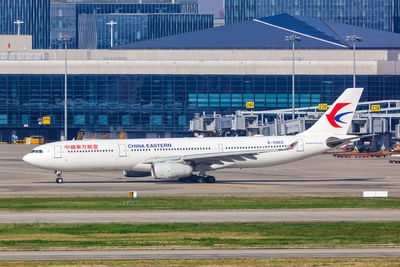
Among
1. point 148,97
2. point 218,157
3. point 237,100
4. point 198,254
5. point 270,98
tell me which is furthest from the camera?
point 148,97

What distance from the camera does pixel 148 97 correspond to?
177500mm

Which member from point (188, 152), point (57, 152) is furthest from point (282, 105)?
point (57, 152)

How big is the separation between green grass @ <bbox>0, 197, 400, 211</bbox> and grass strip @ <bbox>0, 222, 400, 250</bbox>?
7.80 meters

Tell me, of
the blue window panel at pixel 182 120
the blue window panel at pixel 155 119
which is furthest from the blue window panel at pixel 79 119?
the blue window panel at pixel 182 120

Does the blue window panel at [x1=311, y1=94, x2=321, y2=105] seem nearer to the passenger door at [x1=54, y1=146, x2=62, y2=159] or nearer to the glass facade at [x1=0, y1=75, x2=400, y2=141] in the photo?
the glass facade at [x1=0, y1=75, x2=400, y2=141]

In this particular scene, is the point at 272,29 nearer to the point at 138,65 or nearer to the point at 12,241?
the point at 138,65

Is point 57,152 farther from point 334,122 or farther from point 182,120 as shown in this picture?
point 182,120

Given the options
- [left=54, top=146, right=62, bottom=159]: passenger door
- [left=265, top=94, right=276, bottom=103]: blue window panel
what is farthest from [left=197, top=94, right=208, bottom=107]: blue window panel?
[left=54, top=146, right=62, bottom=159]: passenger door

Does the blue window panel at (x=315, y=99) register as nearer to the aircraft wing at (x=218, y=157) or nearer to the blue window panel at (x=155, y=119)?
the blue window panel at (x=155, y=119)

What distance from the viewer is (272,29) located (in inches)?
7362

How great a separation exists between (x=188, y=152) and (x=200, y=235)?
3334cm

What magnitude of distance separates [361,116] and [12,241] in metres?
92.6

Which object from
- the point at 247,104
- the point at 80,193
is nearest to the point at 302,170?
the point at 80,193

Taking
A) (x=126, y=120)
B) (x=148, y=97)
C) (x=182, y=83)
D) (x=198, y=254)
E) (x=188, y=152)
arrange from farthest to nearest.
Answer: (x=126, y=120)
(x=148, y=97)
(x=182, y=83)
(x=188, y=152)
(x=198, y=254)
